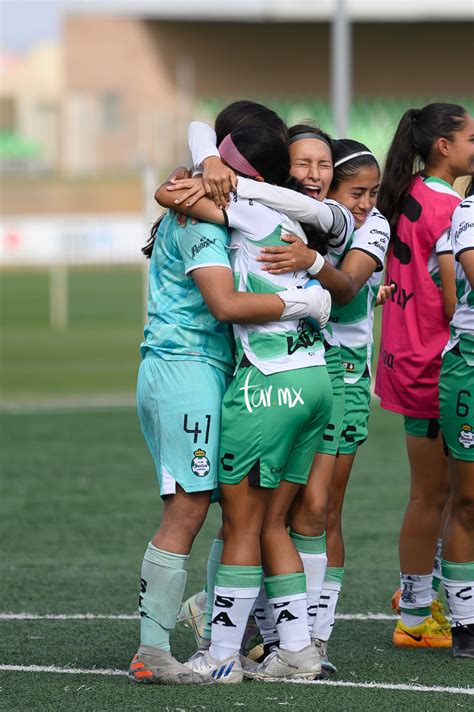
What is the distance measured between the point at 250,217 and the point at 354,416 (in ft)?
3.40

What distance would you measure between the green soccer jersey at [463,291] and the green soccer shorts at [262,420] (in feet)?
2.37

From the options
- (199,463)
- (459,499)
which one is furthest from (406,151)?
(199,463)

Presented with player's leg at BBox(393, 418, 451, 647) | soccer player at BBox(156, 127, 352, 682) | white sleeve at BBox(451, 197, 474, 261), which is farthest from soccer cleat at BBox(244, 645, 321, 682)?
white sleeve at BBox(451, 197, 474, 261)

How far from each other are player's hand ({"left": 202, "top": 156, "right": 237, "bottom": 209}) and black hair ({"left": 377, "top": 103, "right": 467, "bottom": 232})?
111cm

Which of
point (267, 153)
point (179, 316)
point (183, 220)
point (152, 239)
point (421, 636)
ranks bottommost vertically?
point (421, 636)

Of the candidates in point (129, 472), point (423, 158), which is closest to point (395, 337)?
point (423, 158)

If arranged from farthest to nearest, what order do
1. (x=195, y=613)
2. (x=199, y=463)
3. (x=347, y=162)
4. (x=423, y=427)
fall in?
1. (x=423, y=427)
2. (x=195, y=613)
3. (x=347, y=162)
4. (x=199, y=463)

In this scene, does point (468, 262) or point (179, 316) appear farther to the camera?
point (468, 262)

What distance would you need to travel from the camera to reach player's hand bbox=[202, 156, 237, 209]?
4.47 m

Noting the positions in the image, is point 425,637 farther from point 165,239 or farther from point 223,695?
point 165,239

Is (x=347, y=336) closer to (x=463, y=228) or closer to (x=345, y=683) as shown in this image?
(x=463, y=228)

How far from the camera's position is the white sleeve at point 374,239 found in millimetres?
4863

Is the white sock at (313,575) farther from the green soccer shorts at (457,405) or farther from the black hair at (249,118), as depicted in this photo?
the black hair at (249,118)

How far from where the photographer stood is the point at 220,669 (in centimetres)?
462
